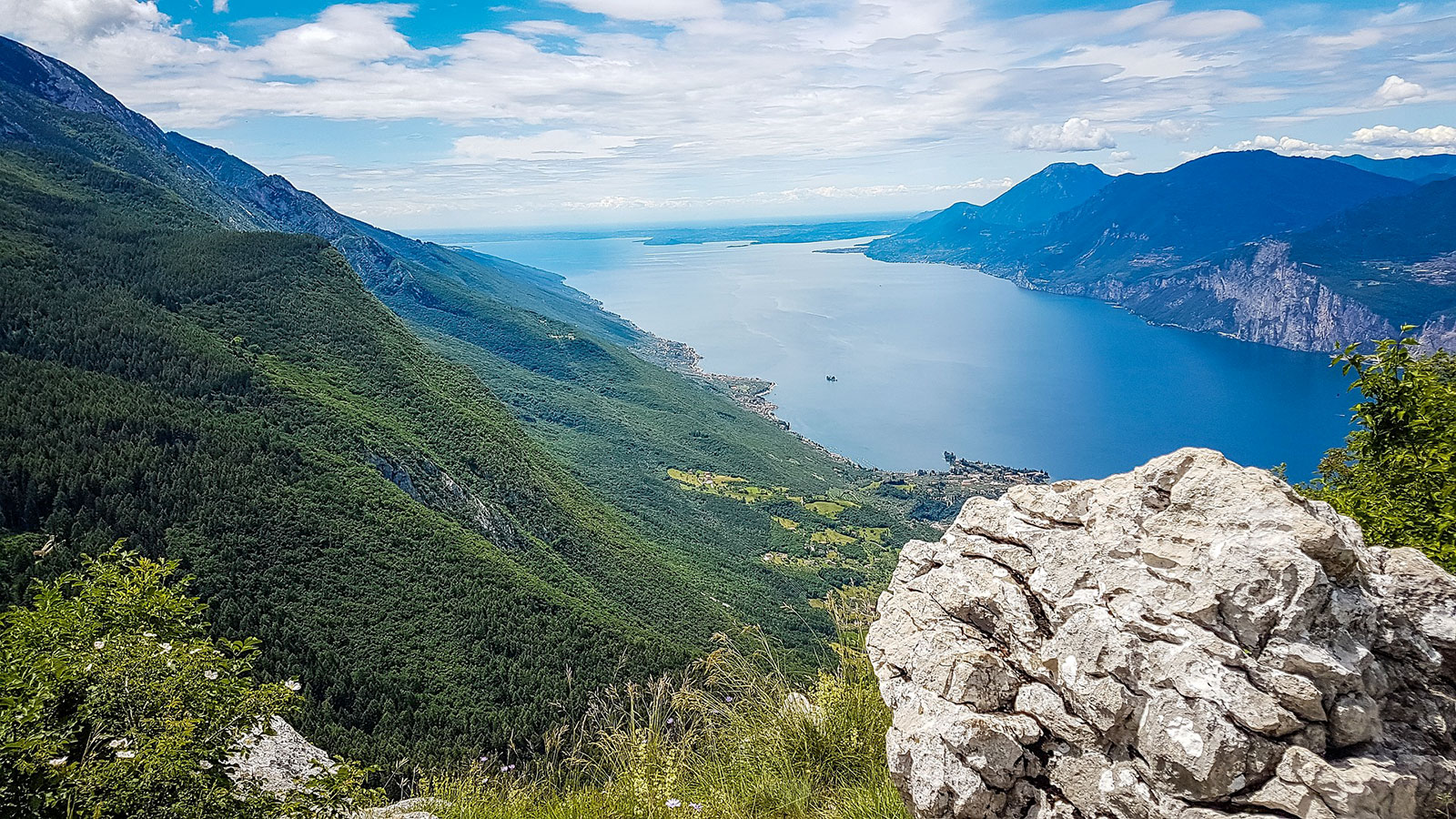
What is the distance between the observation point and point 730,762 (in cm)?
540

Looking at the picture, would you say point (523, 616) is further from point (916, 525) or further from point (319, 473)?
point (916, 525)

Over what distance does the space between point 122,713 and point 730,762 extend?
12.4ft

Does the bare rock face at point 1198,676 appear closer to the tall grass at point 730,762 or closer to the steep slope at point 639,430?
the tall grass at point 730,762

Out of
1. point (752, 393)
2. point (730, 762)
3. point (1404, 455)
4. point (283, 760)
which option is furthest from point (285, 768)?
point (752, 393)

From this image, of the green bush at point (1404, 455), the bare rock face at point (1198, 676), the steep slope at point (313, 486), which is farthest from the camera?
the steep slope at point (313, 486)

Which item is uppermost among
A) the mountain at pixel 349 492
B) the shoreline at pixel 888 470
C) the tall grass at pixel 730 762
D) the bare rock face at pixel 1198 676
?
the bare rock face at pixel 1198 676

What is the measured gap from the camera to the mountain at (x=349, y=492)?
125 ft

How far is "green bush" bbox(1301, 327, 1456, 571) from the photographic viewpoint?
5.42 metres

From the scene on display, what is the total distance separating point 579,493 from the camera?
275ft

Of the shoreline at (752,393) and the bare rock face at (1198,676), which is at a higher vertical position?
the bare rock face at (1198,676)

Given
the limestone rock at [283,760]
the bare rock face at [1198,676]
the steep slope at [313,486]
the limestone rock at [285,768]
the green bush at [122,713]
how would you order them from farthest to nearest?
the steep slope at [313,486] → the limestone rock at [283,760] → the limestone rock at [285,768] → the bare rock face at [1198,676] → the green bush at [122,713]

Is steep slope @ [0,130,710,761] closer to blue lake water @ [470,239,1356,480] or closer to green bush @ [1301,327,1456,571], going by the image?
green bush @ [1301,327,1456,571]

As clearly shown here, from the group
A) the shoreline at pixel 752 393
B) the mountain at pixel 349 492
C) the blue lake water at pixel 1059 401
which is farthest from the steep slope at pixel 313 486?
the blue lake water at pixel 1059 401

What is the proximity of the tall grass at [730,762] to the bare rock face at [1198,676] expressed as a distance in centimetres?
67
